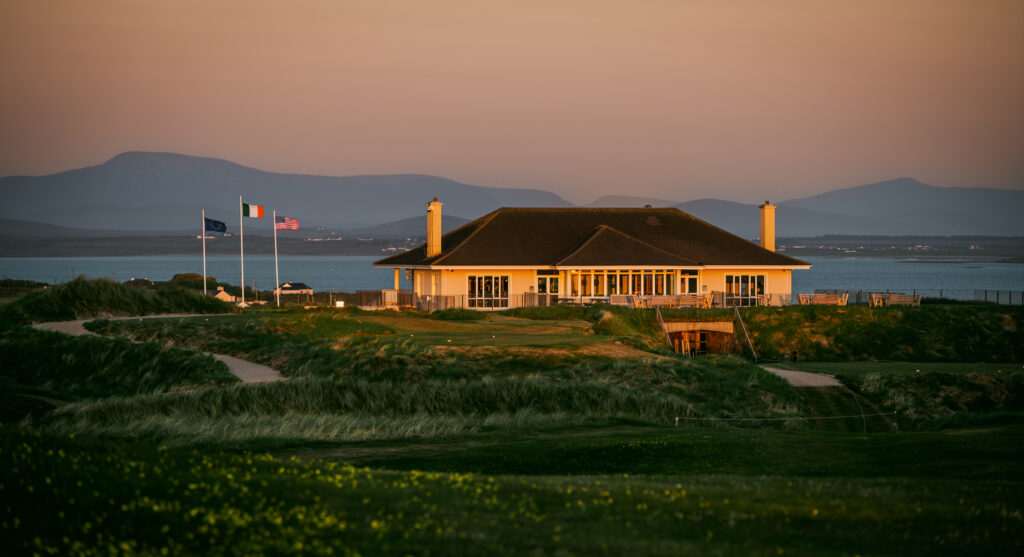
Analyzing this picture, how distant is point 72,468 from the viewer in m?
9.45

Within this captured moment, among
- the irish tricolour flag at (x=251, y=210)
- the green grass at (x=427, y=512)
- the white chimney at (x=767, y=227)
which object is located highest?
the irish tricolour flag at (x=251, y=210)

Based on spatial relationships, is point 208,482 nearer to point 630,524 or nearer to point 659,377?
point 630,524

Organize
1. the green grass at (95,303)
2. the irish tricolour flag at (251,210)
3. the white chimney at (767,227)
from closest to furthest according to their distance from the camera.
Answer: the green grass at (95,303) → the irish tricolour flag at (251,210) → the white chimney at (767,227)

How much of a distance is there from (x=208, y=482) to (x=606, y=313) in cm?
3226

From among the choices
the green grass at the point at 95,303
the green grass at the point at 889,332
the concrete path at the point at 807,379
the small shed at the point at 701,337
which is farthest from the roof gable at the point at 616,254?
the green grass at the point at 95,303

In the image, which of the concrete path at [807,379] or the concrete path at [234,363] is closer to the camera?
the concrete path at [234,363]

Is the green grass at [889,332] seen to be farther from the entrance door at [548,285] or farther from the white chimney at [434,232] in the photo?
the white chimney at [434,232]

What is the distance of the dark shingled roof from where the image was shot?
48.7m

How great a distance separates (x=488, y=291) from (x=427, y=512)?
4030 centimetres

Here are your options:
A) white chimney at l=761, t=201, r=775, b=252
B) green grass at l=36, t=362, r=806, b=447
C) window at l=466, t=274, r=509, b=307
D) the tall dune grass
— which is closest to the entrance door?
window at l=466, t=274, r=509, b=307

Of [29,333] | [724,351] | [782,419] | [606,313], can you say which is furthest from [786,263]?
[29,333]

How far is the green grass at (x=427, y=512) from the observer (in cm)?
799

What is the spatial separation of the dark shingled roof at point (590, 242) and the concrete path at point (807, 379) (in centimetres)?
1577

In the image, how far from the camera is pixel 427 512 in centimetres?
892
